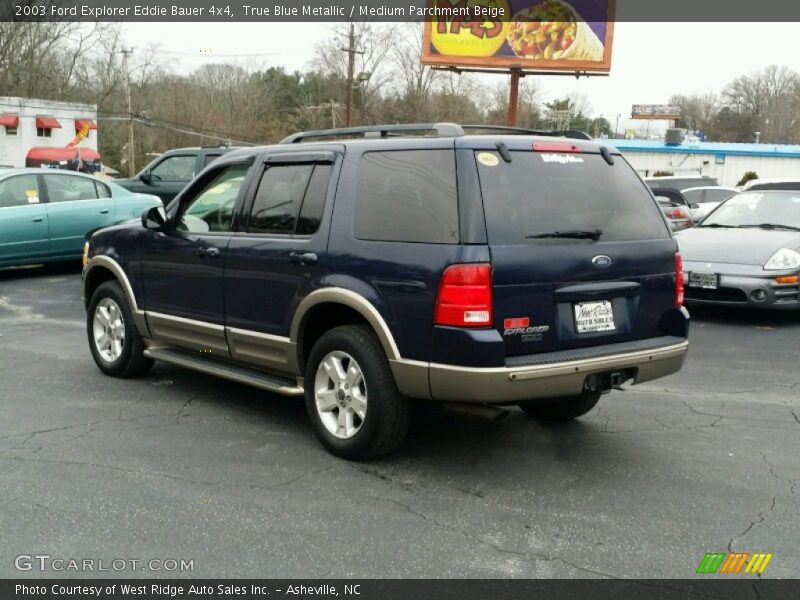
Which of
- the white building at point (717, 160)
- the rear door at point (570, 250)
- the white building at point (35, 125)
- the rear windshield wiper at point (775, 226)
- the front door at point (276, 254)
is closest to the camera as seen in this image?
the rear door at point (570, 250)

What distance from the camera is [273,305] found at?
5398 mm

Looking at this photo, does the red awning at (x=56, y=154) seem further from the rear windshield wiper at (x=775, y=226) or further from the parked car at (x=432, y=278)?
the parked car at (x=432, y=278)

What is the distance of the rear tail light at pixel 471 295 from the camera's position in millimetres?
4340

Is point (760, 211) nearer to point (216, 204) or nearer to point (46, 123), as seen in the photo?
point (216, 204)

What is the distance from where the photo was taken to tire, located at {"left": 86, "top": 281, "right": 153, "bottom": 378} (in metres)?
6.78

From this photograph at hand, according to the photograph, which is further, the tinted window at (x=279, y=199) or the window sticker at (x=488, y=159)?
the tinted window at (x=279, y=199)

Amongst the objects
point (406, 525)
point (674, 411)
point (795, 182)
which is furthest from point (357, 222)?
point (795, 182)

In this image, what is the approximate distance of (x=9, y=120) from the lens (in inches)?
2270

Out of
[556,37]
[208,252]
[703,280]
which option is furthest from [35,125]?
[208,252]

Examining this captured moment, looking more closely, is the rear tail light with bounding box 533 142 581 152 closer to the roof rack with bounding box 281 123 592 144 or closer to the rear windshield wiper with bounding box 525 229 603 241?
the roof rack with bounding box 281 123 592 144

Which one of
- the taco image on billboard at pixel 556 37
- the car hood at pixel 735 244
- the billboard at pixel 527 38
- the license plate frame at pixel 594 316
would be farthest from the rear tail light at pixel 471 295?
the taco image on billboard at pixel 556 37

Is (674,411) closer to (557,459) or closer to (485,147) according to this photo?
(557,459)

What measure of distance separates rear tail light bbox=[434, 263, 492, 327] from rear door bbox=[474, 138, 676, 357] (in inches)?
2.1

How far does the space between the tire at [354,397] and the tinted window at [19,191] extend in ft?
29.8
